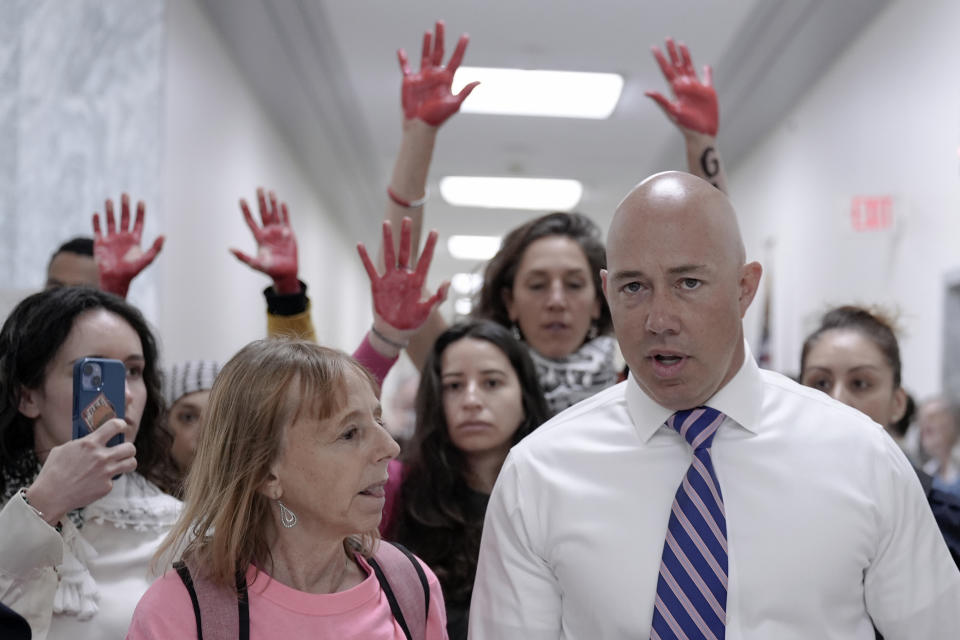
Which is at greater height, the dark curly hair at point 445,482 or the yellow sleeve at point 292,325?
the yellow sleeve at point 292,325

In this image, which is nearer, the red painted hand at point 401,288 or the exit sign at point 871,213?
the red painted hand at point 401,288

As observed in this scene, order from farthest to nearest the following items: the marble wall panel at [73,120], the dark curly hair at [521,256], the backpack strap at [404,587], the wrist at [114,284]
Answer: the marble wall panel at [73,120], the dark curly hair at [521,256], the wrist at [114,284], the backpack strap at [404,587]

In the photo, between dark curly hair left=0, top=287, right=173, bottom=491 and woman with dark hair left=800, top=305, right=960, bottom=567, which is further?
woman with dark hair left=800, top=305, right=960, bottom=567

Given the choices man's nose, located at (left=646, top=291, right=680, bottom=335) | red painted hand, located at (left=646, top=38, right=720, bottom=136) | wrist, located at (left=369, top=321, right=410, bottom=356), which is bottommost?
wrist, located at (left=369, top=321, right=410, bottom=356)

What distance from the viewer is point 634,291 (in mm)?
1641

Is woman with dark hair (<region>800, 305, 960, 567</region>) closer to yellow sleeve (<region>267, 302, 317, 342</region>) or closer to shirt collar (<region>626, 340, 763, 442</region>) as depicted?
shirt collar (<region>626, 340, 763, 442</region>)

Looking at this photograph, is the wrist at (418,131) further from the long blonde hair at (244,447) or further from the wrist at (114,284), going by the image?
the long blonde hair at (244,447)

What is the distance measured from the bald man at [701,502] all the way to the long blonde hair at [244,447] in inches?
15.0

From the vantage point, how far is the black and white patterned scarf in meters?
2.72

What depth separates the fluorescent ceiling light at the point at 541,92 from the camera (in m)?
5.91

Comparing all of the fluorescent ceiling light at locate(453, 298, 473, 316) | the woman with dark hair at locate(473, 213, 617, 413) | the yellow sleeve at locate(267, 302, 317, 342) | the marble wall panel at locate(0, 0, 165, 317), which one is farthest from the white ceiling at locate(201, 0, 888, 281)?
the yellow sleeve at locate(267, 302, 317, 342)

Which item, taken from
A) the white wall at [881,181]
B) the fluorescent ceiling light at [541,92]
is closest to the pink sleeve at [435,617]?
the white wall at [881,181]

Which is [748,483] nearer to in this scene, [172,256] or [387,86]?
[172,256]

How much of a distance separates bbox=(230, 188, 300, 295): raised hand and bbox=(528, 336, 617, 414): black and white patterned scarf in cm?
73
